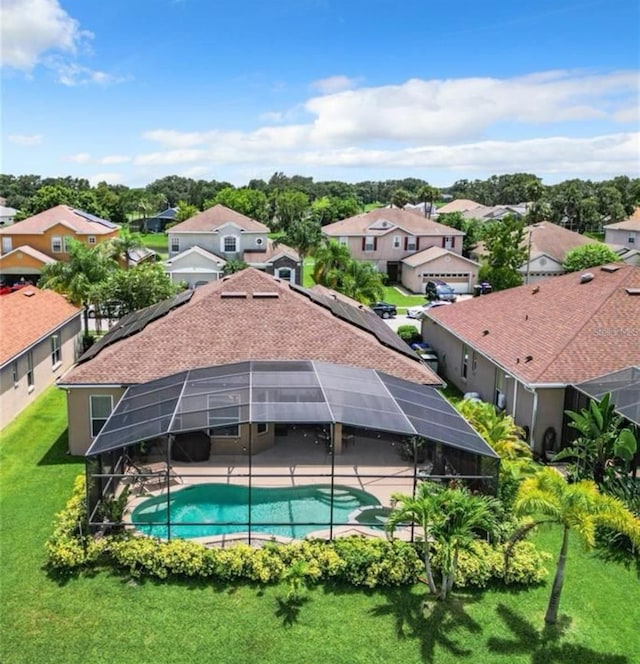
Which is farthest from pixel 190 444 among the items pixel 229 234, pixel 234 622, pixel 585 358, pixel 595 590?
pixel 229 234

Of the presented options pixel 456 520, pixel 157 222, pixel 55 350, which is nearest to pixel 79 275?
pixel 55 350

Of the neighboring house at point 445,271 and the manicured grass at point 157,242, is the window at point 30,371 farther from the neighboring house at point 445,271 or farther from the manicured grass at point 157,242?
the manicured grass at point 157,242

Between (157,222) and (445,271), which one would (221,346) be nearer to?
(445,271)

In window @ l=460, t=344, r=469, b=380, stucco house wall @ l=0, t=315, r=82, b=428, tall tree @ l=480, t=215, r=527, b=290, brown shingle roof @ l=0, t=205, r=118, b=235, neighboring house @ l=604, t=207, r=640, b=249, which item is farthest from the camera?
neighboring house @ l=604, t=207, r=640, b=249

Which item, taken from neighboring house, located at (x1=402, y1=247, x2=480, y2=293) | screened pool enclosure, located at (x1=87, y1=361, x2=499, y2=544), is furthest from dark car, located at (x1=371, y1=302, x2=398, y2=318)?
screened pool enclosure, located at (x1=87, y1=361, x2=499, y2=544)

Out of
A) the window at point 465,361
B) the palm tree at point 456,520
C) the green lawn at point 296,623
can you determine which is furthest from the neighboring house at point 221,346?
the palm tree at point 456,520

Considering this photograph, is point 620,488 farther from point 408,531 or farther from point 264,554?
point 264,554

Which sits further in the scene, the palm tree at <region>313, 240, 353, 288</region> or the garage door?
the garage door

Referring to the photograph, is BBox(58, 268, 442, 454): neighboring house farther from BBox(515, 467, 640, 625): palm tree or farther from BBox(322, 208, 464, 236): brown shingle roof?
BBox(322, 208, 464, 236): brown shingle roof
